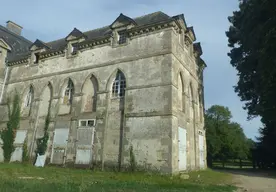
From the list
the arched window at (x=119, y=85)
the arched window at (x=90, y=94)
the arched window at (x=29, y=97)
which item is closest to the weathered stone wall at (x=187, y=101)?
the arched window at (x=119, y=85)

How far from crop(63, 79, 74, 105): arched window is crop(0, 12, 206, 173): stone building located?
0.08 meters

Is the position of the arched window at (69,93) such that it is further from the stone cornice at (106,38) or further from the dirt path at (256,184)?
the dirt path at (256,184)

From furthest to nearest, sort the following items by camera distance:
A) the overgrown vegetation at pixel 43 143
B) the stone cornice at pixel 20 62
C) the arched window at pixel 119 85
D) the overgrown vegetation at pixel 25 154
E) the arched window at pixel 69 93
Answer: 1. the stone cornice at pixel 20 62
2. the arched window at pixel 69 93
3. the overgrown vegetation at pixel 25 154
4. the overgrown vegetation at pixel 43 143
5. the arched window at pixel 119 85

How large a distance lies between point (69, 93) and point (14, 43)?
1154 cm

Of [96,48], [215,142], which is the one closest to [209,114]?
[215,142]

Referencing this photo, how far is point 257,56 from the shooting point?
15336 millimetres

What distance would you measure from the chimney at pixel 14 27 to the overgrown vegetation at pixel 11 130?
11.5 m

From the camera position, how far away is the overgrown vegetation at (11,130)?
19.2 m

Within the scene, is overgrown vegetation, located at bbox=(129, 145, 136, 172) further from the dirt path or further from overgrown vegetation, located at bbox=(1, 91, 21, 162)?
overgrown vegetation, located at bbox=(1, 91, 21, 162)

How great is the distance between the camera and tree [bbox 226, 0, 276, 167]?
14117 mm

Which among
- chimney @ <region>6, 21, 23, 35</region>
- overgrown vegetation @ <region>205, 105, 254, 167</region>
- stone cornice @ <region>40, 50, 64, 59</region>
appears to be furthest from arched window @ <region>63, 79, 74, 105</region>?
overgrown vegetation @ <region>205, 105, 254, 167</region>

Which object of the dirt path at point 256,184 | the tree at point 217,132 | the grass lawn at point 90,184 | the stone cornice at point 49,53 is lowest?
the dirt path at point 256,184

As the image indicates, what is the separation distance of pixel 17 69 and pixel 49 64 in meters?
4.34

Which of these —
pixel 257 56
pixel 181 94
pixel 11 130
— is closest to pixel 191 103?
pixel 181 94
